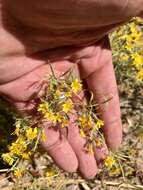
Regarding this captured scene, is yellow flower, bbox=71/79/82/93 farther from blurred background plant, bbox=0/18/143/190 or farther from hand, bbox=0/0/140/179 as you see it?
blurred background plant, bbox=0/18/143/190

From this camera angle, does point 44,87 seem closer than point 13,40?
No

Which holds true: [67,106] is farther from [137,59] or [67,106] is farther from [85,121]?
[137,59]

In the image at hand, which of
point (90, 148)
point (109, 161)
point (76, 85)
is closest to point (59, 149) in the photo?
point (90, 148)

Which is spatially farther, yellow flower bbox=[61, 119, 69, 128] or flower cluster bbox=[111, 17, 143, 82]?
flower cluster bbox=[111, 17, 143, 82]

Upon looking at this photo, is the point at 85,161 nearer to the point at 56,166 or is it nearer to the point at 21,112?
the point at 56,166

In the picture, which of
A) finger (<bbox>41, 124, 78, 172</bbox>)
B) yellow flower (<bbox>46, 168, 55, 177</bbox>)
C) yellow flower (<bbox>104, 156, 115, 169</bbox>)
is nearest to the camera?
finger (<bbox>41, 124, 78, 172</bbox>)

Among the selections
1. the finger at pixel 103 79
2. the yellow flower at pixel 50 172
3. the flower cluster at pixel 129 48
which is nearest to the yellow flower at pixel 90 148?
the finger at pixel 103 79

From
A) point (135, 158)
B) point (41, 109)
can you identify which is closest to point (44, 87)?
point (41, 109)

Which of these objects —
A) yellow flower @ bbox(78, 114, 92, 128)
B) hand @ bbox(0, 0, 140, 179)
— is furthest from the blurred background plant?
yellow flower @ bbox(78, 114, 92, 128)
